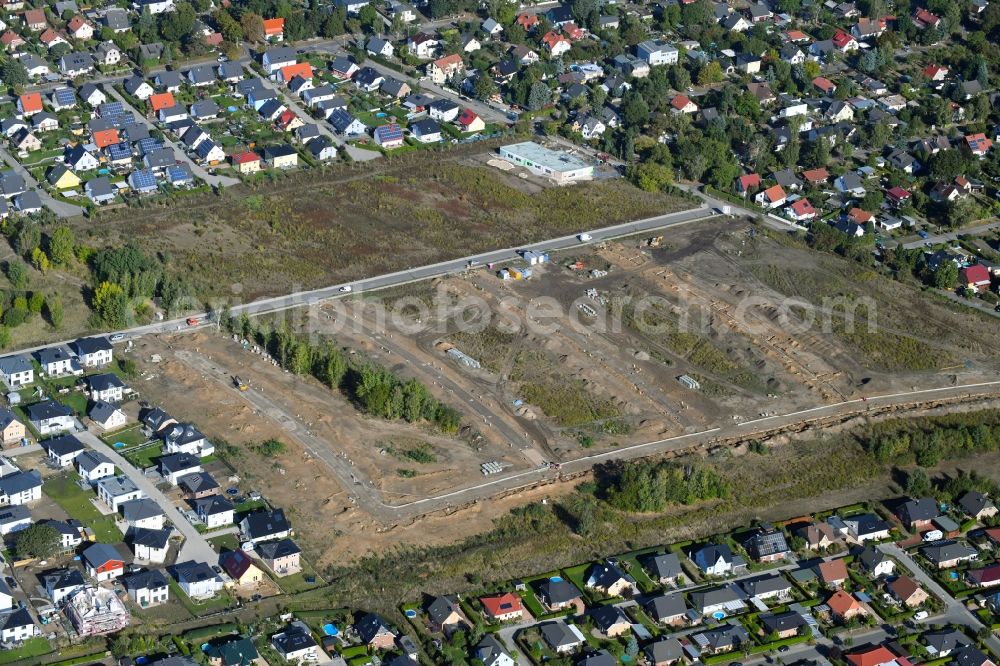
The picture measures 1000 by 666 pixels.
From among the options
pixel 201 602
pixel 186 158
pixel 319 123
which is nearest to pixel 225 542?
pixel 201 602

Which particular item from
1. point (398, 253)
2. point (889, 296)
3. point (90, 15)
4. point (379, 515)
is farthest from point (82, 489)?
point (90, 15)

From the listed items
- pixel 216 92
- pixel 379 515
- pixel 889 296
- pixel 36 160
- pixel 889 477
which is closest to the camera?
pixel 379 515

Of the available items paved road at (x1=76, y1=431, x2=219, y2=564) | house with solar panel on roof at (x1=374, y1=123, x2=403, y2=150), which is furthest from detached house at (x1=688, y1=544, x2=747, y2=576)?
house with solar panel on roof at (x1=374, y1=123, x2=403, y2=150)

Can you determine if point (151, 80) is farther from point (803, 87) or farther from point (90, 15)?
point (803, 87)

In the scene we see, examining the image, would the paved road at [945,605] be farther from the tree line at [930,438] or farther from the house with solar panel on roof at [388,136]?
the house with solar panel on roof at [388,136]

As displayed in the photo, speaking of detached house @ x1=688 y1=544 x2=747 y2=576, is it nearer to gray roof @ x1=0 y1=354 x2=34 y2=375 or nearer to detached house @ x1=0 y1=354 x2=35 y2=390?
detached house @ x1=0 y1=354 x2=35 y2=390

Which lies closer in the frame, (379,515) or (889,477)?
(379,515)

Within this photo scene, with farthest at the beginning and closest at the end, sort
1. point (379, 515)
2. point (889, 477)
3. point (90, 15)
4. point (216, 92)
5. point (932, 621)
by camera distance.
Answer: point (90, 15) < point (216, 92) < point (889, 477) < point (379, 515) < point (932, 621)
